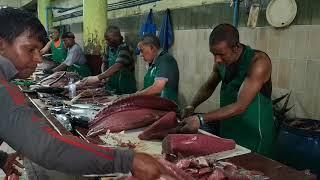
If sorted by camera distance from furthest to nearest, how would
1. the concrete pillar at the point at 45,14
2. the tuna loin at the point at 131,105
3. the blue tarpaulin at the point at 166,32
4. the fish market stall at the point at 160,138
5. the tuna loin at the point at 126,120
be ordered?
the concrete pillar at the point at 45,14 < the blue tarpaulin at the point at 166,32 < the tuna loin at the point at 131,105 < the tuna loin at the point at 126,120 < the fish market stall at the point at 160,138

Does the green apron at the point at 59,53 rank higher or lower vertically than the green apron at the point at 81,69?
higher

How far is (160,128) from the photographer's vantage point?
9.04 feet

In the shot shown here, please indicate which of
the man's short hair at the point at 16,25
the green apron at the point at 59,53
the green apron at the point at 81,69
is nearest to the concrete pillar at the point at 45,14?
the green apron at the point at 59,53

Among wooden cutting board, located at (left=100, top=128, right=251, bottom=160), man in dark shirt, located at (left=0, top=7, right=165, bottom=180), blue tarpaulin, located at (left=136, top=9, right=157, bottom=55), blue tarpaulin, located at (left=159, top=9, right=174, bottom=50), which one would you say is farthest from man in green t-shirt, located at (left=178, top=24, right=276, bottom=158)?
blue tarpaulin, located at (left=136, top=9, right=157, bottom=55)

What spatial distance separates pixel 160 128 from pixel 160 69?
1.64 meters

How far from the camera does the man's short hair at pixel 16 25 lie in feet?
5.25

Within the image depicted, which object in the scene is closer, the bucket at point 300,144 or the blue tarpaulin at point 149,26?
the bucket at point 300,144

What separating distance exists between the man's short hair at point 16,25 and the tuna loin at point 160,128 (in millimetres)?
1240

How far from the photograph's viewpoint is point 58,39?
1043cm

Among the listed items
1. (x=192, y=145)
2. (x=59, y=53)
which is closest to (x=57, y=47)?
(x=59, y=53)

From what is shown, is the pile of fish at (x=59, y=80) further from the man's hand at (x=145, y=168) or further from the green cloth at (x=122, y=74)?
the man's hand at (x=145, y=168)

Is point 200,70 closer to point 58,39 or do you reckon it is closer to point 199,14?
point 199,14

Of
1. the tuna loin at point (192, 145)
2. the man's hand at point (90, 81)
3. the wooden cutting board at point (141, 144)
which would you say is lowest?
the wooden cutting board at point (141, 144)

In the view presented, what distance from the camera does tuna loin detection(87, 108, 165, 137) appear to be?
2.91m
